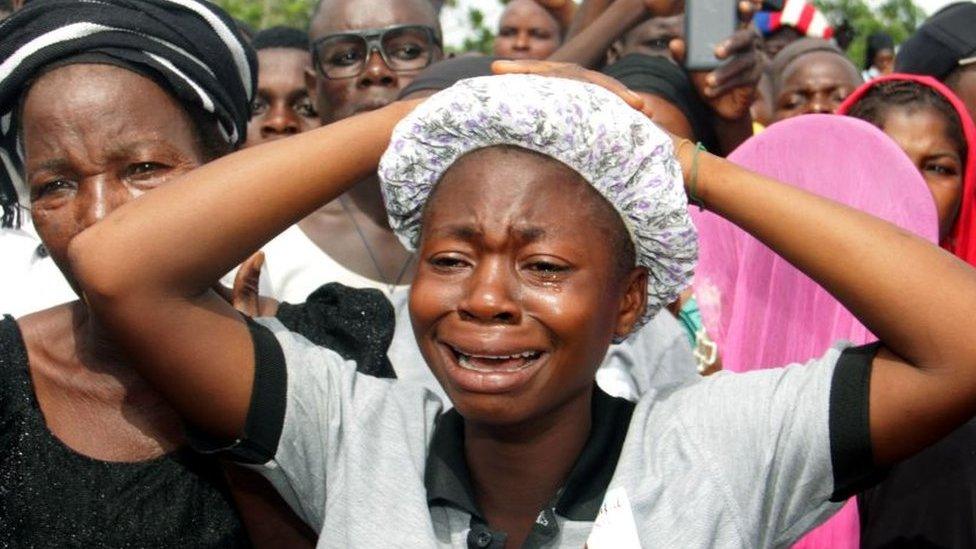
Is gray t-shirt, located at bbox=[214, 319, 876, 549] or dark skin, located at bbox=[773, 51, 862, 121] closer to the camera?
gray t-shirt, located at bbox=[214, 319, 876, 549]

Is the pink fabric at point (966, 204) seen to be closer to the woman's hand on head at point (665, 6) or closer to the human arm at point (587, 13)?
the woman's hand on head at point (665, 6)

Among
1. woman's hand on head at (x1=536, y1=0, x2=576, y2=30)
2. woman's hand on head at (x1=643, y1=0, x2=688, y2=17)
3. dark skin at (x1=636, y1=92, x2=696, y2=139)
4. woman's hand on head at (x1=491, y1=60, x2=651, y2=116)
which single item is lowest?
woman's hand on head at (x1=536, y1=0, x2=576, y2=30)

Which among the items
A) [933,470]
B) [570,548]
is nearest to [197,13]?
[570,548]

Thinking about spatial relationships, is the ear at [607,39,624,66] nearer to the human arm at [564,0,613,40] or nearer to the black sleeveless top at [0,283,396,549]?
the human arm at [564,0,613,40]

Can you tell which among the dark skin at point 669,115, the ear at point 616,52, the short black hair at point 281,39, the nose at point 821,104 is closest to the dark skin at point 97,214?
the dark skin at point 669,115

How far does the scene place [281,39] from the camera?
6129mm

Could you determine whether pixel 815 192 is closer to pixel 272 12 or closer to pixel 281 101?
pixel 281 101

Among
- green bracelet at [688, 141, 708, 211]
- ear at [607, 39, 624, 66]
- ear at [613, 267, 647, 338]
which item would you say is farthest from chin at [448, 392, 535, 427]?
ear at [607, 39, 624, 66]

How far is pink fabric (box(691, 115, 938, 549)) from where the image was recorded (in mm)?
3037

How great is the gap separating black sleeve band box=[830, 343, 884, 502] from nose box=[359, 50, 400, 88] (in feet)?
9.79

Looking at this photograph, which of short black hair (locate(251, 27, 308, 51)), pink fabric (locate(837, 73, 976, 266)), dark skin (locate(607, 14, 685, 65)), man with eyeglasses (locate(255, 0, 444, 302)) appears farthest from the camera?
short black hair (locate(251, 27, 308, 51))

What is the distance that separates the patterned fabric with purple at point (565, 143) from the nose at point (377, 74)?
2637mm

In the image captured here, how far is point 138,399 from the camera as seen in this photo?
8.74 ft

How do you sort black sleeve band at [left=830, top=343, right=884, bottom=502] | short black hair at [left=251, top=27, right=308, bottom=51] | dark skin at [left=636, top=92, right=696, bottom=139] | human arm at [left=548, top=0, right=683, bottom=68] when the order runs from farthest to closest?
1. short black hair at [left=251, top=27, right=308, bottom=51]
2. human arm at [left=548, top=0, right=683, bottom=68]
3. dark skin at [left=636, top=92, right=696, bottom=139]
4. black sleeve band at [left=830, top=343, right=884, bottom=502]
